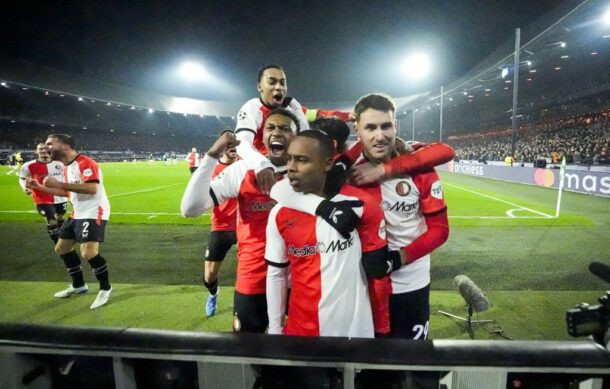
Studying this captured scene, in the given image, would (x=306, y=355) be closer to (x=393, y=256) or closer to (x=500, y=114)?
(x=393, y=256)

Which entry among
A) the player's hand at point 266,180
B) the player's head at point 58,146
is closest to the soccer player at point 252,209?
the player's hand at point 266,180

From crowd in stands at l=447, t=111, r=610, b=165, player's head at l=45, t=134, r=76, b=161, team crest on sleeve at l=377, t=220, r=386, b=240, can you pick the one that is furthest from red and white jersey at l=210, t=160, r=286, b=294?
crowd in stands at l=447, t=111, r=610, b=165

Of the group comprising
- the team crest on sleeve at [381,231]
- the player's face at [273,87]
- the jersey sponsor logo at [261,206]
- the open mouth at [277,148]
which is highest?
the player's face at [273,87]

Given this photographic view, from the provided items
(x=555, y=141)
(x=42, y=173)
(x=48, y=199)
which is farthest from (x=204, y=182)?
(x=555, y=141)

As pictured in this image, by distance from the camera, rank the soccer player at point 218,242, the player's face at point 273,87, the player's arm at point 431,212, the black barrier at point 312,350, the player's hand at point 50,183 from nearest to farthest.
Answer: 1. the black barrier at point 312,350
2. the player's arm at point 431,212
3. the player's face at point 273,87
4. the player's hand at point 50,183
5. the soccer player at point 218,242

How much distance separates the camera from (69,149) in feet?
16.4

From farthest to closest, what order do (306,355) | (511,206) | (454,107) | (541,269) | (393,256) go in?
(454,107), (511,206), (541,269), (393,256), (306,355)

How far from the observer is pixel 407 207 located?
7.91 ft

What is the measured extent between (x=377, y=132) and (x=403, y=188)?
0.40 m

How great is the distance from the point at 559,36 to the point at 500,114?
2913cm

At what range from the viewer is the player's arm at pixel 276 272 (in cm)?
209

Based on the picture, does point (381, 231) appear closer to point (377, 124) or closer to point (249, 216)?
point (377, 124)

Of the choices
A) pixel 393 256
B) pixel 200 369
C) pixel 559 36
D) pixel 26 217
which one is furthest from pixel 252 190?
pixel 559 36

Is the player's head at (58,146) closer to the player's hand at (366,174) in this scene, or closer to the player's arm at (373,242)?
the player's hand at (366,174)
